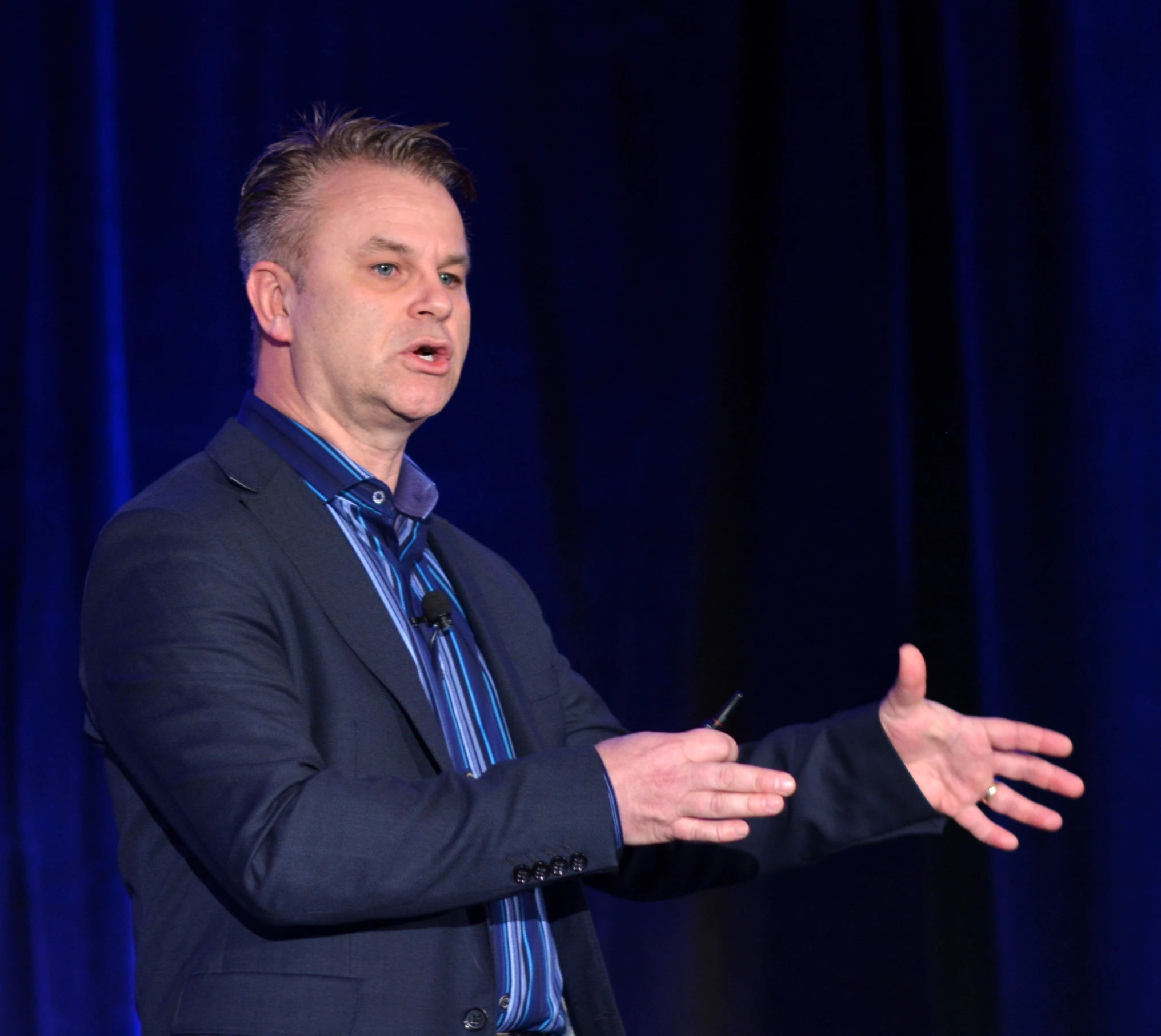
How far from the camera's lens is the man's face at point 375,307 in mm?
1907

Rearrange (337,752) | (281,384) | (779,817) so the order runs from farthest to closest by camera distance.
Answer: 1. (281,384)
2. (779,817)
3. (337,752)

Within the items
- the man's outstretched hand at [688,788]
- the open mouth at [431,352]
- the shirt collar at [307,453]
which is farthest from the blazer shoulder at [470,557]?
the man's outstretched hand at [688,788]

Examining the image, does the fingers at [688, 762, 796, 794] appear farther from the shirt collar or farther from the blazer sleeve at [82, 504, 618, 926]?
the shirt collar

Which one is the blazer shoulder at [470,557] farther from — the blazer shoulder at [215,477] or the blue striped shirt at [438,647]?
the blazer shoulder at [215,477]

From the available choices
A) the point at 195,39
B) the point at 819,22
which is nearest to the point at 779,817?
the point at 819,22

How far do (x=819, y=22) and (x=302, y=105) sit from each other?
3.56 feet

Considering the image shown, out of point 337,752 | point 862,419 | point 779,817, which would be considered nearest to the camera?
point 337,752

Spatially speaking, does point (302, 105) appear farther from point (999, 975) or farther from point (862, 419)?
point (999, 975)

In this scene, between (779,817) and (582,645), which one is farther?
(582,645)

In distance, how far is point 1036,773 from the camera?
1.57 meters

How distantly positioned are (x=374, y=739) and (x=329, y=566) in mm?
227

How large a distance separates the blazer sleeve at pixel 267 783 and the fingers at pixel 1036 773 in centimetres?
50

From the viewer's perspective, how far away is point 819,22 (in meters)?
2.84

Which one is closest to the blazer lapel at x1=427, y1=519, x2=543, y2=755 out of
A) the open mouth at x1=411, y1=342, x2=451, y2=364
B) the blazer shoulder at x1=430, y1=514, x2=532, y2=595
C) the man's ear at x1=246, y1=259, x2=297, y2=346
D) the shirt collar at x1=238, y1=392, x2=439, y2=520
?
the blazer shoulder at x1=430, y1=514, x2=532, y2=595
